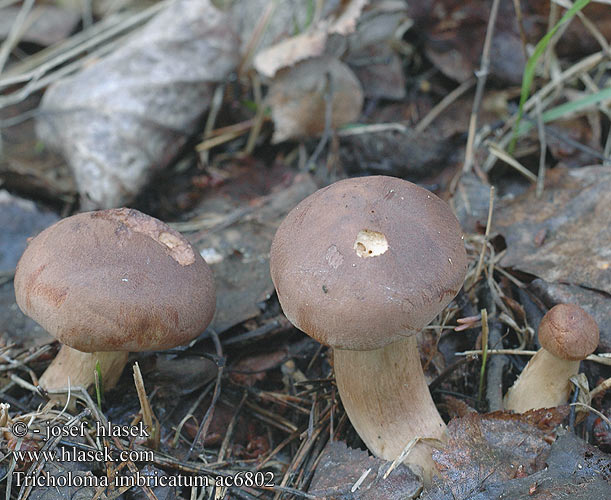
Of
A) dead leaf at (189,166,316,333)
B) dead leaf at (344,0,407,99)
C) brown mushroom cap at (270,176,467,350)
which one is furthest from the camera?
dead leaf at (344,0,407,99)

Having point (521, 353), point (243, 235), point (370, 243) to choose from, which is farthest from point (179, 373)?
point (521, 353)

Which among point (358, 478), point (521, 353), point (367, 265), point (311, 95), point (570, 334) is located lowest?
point (521, 353)

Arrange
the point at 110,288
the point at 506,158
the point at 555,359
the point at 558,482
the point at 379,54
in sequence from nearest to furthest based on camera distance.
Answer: the point at 558,482, the point at 110,288, the point at 555,359, the point at 506,158, the point at 379,54

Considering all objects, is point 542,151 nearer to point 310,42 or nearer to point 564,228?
point 564,228

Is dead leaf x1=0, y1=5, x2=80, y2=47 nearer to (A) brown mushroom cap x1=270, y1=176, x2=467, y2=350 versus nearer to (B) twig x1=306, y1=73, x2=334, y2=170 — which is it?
(B) twig x1=306, y1=73, x2=334, y2=170

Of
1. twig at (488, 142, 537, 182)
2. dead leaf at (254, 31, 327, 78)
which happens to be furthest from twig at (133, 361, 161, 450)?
twig at (488, 142, 537, 182)
